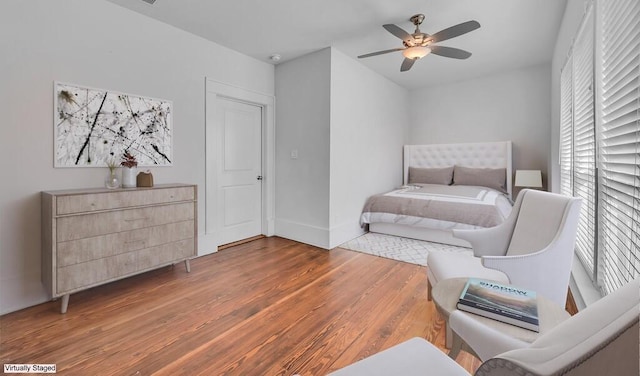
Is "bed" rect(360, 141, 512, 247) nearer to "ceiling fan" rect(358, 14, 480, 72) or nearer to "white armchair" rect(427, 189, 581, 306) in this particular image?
"white armchair" rect(427, 189, 581, 306)

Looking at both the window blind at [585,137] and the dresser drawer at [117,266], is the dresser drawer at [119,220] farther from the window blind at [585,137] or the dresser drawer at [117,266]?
the window blind at [585,137]

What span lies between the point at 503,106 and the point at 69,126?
19.5 feet

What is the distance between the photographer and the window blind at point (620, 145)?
1149mm

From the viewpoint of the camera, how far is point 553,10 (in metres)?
2.84

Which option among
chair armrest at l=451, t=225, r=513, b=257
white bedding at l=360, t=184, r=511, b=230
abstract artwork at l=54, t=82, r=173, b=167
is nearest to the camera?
chair armrest at l=451, t=225, r=513, b=257

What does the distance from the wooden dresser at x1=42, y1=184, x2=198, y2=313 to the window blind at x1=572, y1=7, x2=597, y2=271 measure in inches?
125

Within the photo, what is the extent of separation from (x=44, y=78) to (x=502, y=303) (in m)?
3.42

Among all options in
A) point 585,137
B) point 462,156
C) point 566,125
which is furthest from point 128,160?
point 462,156

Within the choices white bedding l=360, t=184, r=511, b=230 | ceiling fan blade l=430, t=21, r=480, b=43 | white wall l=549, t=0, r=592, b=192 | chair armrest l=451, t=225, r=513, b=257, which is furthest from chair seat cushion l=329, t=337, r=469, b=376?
white bedding l=360, t=184, r=511, b=230

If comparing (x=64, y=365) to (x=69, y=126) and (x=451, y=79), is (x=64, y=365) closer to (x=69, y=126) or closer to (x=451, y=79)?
(x=69, y=126)

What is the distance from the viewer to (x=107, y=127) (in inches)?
106

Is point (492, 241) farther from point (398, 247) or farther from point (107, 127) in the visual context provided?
point (107, 127)

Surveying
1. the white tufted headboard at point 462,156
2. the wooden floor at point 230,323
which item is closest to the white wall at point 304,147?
the wooden floor at point 230,323

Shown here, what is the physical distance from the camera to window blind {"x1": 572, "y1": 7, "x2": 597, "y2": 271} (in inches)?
74.7
